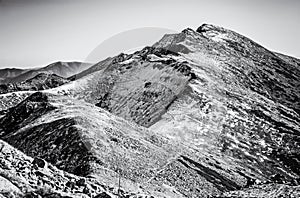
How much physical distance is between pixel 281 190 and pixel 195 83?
100293 millimetres

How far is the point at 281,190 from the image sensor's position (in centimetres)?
3472

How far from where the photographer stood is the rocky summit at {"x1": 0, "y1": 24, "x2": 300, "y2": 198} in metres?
35.9

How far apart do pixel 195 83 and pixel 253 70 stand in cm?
5861

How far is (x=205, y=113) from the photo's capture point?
117m

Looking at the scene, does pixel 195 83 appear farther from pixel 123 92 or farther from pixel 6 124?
pixel 6 124

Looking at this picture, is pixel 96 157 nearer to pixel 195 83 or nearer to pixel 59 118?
pixel 59 118

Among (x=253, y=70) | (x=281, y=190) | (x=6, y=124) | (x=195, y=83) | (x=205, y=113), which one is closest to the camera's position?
(x=281, y=190)

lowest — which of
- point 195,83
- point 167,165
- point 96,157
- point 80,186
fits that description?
point 195,83

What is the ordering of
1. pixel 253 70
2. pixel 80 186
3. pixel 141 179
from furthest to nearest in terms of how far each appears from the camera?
pixel 253 70 → pixel 141 179 → pixel 80 186

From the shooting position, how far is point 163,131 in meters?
98.6

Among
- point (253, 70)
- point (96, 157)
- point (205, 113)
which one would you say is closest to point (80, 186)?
point (96, 157)

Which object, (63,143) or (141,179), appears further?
(63,143)

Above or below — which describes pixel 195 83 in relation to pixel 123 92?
above

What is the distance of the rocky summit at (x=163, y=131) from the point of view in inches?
1415
